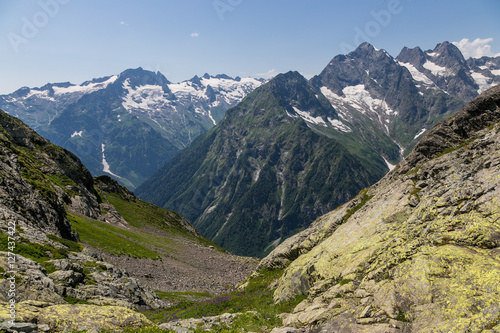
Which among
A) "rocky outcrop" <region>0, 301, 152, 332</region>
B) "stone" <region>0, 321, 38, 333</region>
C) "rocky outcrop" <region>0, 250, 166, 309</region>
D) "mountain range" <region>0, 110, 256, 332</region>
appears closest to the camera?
"stone" <region>0, 321, 38, 333</region>

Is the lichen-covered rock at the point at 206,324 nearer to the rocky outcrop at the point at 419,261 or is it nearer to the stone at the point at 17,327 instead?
the rocky outcrop at the point at 419,261

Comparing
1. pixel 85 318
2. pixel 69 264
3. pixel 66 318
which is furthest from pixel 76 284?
pixel 66 318

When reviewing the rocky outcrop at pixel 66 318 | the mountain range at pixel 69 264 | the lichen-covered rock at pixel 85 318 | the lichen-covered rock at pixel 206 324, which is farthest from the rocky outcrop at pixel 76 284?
the lichen-covered rock at pixel 206 324

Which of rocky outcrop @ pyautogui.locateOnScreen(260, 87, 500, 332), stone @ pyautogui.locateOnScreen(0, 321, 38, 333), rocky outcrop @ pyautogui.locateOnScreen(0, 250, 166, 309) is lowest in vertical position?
rocky outcrop @ pyautogui.locateOnScreen(0, 250, 166, 309)

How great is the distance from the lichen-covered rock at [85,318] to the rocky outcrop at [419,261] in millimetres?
11361

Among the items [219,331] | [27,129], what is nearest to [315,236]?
[219,331]

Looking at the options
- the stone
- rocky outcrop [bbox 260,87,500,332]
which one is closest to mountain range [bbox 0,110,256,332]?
the stone

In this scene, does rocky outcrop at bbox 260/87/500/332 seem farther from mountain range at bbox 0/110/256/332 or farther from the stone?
the stone

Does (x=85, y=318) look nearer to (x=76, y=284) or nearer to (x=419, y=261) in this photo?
(x=76, y=284)

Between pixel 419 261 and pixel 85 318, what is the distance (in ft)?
69.4

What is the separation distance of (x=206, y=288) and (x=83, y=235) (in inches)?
1327

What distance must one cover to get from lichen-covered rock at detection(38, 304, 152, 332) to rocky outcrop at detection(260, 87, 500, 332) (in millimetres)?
11361

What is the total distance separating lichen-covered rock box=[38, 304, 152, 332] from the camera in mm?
14648

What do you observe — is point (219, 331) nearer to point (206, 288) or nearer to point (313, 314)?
point (313, 314)
